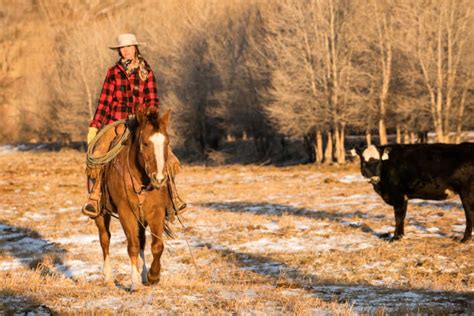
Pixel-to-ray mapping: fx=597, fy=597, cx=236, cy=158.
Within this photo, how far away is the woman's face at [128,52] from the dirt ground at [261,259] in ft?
9.42

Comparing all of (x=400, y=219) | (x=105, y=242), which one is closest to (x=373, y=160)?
(x=400, y=219)

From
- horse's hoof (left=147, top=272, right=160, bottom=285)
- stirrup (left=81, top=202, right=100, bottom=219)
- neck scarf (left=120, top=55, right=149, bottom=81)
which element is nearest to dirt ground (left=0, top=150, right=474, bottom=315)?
horse's hoof (left=147, top=272, right=160, bottom=285)

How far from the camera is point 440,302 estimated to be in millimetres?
6738

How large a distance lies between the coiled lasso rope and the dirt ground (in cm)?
166

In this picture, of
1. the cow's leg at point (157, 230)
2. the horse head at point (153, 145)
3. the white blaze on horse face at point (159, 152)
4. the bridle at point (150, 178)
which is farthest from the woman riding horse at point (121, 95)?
the white blaze on horse face at point (159, 152)

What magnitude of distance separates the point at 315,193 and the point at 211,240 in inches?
374

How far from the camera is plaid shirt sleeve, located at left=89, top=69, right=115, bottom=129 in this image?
8.69 m

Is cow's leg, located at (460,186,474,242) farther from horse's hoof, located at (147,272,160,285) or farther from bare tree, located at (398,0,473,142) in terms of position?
bare tree, located at (398,0,473,142)

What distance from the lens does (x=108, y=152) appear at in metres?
7.94

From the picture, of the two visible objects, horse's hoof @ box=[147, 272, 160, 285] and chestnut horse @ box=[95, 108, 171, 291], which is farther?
horse's hoof @ box=[147, 272, 160, 285]

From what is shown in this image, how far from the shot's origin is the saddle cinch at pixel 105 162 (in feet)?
25.8

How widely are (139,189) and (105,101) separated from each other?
6.43 ft

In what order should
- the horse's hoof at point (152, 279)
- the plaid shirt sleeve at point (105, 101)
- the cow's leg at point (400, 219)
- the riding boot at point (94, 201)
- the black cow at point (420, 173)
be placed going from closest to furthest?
1. the horse's hoof at point (152, 279)
2. the riding boot at point (94, 201)
3. the plaid shirt sleeve at point (105, 101)
4. the black cow at point (420, 173)
5. the cow's leg at point (400, 219)

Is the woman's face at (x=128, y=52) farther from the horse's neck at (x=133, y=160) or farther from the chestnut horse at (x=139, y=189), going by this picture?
the horse's neck at (x=133, y=160)
